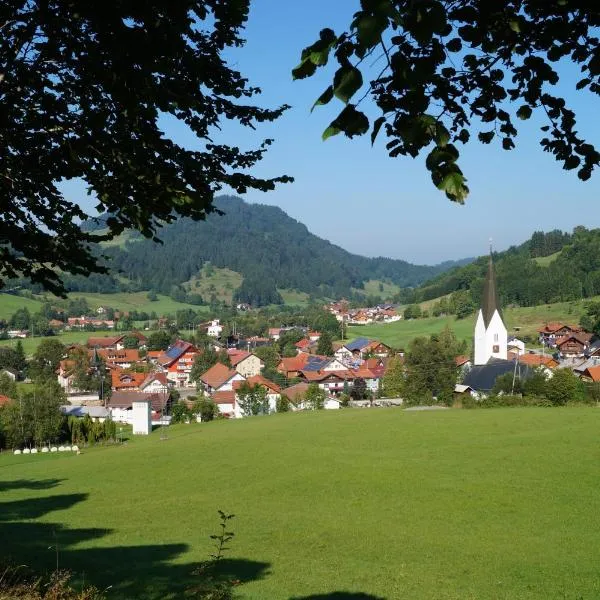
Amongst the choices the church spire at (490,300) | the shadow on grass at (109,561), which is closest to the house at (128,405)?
the church spire at (490,300)

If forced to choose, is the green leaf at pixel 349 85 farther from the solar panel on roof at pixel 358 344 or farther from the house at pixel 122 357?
the solar panel on roof at pixel 358 344

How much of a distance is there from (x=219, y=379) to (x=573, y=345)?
155ft

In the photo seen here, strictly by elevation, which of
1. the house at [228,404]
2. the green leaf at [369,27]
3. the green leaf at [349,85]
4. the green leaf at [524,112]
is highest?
the green leaf at [524,112]

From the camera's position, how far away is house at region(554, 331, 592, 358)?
88375mm

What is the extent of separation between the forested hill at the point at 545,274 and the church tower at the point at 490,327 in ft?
217

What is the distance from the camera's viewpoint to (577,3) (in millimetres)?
2895

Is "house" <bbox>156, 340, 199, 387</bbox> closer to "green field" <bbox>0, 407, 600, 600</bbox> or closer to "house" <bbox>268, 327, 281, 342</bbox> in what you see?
"house" <bbox>268, 327, 281, 342</bbox>

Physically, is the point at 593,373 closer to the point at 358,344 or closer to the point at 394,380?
the point at 394,380

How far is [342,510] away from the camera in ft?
61.9

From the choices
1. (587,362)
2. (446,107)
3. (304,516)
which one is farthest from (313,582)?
(587,362)

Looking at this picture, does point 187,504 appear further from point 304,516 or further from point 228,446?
point 228,446

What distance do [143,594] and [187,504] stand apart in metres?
11.7

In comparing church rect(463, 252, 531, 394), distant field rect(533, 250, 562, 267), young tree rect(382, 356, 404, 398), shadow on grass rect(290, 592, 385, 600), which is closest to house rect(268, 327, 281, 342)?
distant field rect(533, 250, 562, 267)

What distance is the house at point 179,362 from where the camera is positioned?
92000 mm
